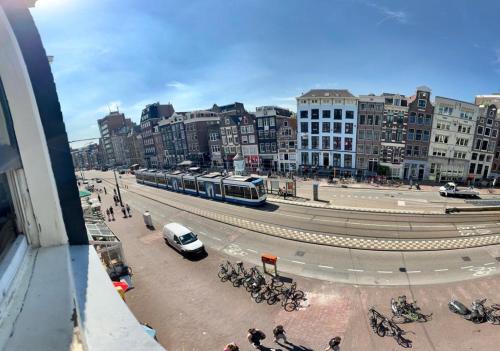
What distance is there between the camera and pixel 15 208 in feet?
9.14

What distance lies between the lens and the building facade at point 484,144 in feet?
135

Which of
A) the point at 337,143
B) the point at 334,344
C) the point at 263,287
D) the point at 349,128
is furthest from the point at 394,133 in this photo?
the point at 334,344

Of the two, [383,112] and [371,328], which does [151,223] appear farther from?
[383,112]

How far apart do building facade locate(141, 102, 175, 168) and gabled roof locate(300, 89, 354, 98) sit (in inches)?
2059

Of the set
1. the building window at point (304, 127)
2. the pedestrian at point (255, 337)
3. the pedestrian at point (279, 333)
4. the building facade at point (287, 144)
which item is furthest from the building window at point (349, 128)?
the pedestrian at point (255, 337)

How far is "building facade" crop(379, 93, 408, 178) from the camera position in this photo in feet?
142

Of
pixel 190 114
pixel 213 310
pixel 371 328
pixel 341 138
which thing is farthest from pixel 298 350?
pixel 190 114

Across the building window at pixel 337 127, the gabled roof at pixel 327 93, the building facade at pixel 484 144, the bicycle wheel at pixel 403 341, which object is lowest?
the bicycle wheel at pixel 403 341

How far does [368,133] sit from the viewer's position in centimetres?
4556

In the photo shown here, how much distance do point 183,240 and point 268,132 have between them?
3733 cm

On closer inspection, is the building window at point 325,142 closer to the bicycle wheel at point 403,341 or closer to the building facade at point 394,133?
the building facade at point 394,133

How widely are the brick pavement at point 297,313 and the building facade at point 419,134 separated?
3220cm

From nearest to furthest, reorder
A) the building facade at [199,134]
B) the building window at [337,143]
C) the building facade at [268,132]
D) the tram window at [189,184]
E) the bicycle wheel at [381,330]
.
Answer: the bicycle wheel at [381,330] → the tram window at [189,184] → the building window at [337,143] → the building facade at [268,132] → the building facade at [199,134]

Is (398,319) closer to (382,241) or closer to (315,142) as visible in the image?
(382,241)
